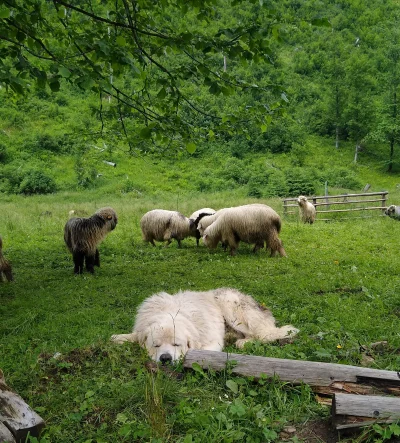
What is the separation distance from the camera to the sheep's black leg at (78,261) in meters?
9.46

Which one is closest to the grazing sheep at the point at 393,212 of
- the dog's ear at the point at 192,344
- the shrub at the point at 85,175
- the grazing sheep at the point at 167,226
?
the grazing sheep at the point at 167,226

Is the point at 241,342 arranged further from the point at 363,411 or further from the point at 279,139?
the point at 279,139

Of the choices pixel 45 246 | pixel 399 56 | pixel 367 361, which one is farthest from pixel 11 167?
pixel 399 56

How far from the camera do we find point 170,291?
7.79 metres

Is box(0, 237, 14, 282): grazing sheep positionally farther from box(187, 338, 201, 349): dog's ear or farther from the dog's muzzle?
the dog's muzzle

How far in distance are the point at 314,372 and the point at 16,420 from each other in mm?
2266

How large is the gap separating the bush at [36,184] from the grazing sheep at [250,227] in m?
19.9

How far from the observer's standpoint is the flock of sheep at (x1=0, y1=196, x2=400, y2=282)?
949cm

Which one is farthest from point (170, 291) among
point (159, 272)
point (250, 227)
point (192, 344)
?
point (250, 227)

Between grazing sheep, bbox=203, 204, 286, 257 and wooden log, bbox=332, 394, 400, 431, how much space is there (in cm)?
825

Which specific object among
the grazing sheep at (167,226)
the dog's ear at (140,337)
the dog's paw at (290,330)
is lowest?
the grazing sheep at (167,226)

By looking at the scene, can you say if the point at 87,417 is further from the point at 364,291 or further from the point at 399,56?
the point at 399,56

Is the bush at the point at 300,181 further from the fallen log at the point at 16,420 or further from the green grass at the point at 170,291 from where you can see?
the fallen log at the point at 16,420

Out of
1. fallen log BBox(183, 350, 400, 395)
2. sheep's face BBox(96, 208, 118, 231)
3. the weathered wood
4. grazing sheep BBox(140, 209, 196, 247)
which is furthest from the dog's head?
grazing sheep BBox(140, 209, 196, 247)
